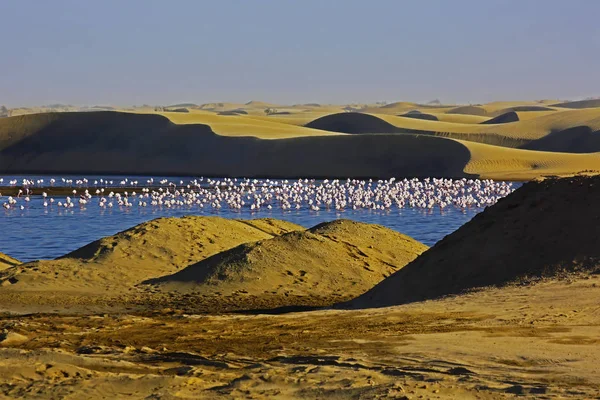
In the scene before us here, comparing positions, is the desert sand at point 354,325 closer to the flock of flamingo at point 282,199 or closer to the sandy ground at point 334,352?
the sandy ground at point 334,352

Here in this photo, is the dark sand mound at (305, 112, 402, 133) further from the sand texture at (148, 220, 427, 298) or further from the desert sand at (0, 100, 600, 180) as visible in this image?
the sand texture at (148, 220, 427, 298)

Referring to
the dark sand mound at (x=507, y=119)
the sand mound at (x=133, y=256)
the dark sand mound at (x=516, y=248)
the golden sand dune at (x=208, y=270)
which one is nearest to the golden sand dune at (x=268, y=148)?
the dark sand mound at (x=507, y=119)

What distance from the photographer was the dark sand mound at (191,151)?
86125 mm

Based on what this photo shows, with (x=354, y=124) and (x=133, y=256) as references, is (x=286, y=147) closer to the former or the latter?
(x=354, y=124)

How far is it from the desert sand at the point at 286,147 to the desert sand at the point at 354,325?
58.0 m

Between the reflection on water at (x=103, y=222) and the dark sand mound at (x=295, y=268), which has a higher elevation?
the dark sand mound at (x=295, y=268)

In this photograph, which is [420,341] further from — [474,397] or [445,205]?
Answer: [445,205]

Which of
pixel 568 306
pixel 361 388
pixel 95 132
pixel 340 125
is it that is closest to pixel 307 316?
pixel 568 306

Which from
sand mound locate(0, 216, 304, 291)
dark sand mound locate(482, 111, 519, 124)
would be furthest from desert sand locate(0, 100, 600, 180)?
sand mound locate(0, 216, 304, 291)

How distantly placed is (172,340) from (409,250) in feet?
33.7

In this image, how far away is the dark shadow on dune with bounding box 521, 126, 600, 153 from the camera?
99.8 meters

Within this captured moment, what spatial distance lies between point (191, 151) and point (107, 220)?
2316 inches

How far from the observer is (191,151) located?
99.4m

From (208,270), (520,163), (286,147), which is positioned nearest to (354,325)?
(208,270)
